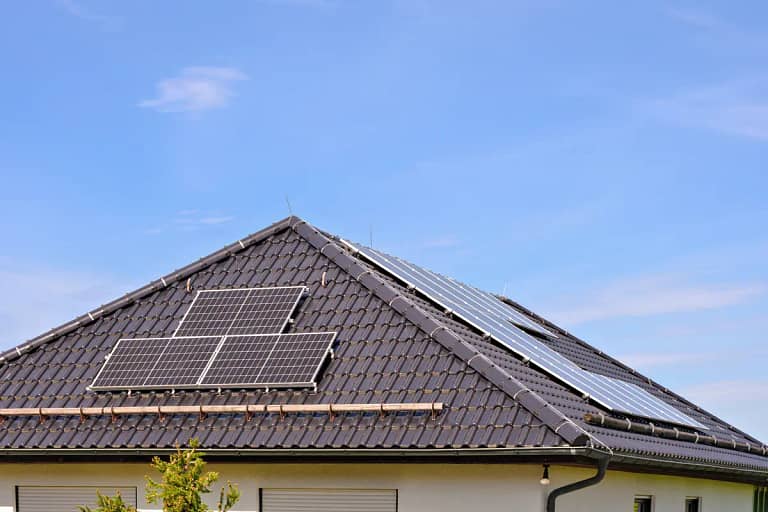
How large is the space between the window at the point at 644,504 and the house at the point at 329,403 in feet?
0.19

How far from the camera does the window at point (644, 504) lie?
1839cm

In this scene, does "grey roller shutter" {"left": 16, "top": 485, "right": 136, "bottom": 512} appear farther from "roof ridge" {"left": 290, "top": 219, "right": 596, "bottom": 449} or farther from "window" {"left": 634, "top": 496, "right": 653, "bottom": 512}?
"window" {"left": 634, "top": 496, "right": 653, "bottom": 512}

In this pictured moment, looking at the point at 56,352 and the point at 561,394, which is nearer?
the point at 561,394

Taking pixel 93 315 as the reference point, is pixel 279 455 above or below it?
below

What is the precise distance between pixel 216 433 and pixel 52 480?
333 centimetres

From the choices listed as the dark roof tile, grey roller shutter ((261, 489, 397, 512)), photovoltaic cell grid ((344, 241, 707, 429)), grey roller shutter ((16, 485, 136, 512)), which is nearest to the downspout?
the dark roof tile

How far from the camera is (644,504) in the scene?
61.6ft

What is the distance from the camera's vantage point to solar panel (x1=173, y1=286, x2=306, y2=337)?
18391mm

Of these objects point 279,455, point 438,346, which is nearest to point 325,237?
point 438,346

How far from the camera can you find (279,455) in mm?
15430

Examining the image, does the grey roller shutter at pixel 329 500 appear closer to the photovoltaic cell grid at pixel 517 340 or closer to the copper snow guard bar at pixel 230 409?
the copper snow guard bar at pixel 230 409

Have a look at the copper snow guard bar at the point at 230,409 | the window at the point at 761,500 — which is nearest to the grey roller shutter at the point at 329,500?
the copper snow guard bar at the point at 230,409

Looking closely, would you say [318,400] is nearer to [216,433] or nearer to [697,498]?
[216,433]

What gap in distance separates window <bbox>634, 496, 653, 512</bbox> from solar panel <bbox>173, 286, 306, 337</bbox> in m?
6.58
